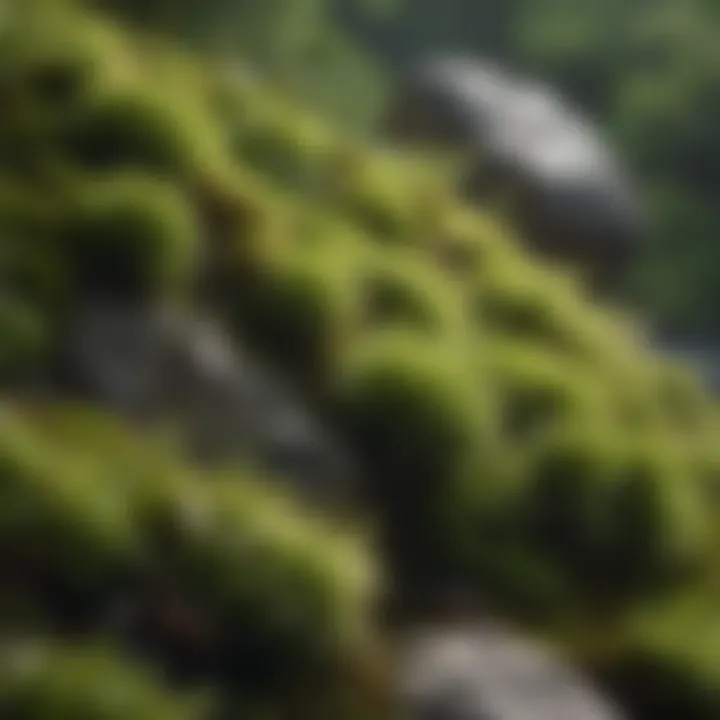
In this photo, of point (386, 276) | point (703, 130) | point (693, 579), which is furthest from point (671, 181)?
point (693, 579)

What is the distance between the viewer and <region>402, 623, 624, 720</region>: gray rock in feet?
3.51

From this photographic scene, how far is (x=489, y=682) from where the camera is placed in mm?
1087

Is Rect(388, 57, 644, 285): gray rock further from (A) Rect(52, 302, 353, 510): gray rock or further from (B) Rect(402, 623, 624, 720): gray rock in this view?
(B) Rect(402, 623, 624, 720): gray rock

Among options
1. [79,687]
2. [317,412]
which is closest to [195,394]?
[317,412]

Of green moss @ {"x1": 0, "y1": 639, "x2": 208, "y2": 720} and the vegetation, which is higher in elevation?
the vegetation

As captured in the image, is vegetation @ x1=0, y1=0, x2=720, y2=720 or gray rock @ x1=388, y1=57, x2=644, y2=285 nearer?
vegetation @ x1=0, y1=0, x2=720, y2=720

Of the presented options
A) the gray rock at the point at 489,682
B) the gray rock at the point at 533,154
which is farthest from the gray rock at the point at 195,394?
the gray rock at the point at 533,154

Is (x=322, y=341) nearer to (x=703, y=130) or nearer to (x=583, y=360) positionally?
(x=583, y=360)

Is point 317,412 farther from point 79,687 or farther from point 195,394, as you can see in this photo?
point 79,687

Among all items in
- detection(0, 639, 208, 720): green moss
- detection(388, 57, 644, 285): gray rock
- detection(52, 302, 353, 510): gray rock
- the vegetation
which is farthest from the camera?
detection(388, 57, 644, 285): gray rock

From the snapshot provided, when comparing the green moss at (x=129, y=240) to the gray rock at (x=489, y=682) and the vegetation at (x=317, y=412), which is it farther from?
the gray rock at (x=489, y=682)

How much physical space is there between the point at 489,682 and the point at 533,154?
130 cm

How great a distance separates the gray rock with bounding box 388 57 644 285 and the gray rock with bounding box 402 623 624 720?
107 centimetres

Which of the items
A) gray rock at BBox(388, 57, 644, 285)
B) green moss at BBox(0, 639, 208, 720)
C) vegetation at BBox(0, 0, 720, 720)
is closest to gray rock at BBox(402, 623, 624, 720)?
vegetation at BBox(0, 0, 720, 720)
